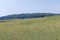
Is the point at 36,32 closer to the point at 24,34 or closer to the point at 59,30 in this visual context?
the point at 24,34

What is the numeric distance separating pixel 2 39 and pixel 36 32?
3449 mm

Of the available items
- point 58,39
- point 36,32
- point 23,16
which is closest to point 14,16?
point 23,16

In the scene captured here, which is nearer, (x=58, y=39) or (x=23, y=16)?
(x=58, y=39)

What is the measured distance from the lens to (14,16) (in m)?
33.9

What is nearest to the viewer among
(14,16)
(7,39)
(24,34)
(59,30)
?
(7,39)

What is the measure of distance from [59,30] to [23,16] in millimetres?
20098

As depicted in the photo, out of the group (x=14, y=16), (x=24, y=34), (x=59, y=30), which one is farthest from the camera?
(x=14, y=16)

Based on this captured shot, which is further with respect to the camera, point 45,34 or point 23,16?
point 23,16

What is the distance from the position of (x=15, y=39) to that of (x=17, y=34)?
53.1 inches

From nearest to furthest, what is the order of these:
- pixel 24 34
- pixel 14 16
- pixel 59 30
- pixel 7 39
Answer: pixel 7 39 → pixel 24 34 → pixel 59 30 → pixel 14 16

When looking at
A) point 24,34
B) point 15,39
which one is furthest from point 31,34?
point 15,39

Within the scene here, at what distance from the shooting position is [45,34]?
44.2 ft

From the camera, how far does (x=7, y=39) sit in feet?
39.6

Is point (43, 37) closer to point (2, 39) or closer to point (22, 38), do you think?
point (22, 38)
